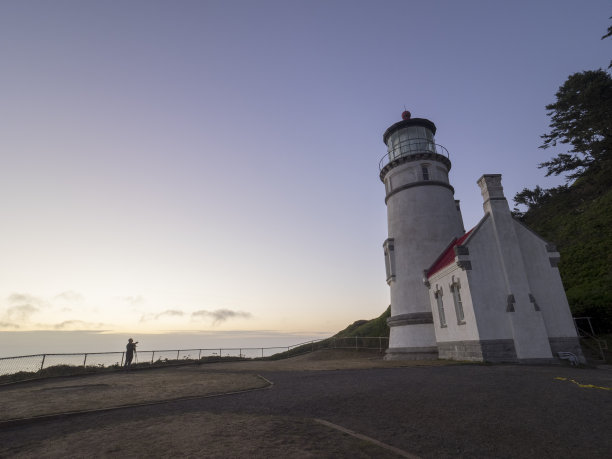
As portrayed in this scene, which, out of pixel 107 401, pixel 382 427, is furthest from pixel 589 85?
pixel 107 401

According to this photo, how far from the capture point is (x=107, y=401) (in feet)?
28.8

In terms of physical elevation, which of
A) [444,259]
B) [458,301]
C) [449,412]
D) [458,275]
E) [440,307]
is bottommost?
[449,412]

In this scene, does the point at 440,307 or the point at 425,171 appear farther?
the point at 425,171

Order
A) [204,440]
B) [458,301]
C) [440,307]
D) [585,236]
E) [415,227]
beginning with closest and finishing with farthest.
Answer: [204,440]
[458,301]
[440,307]
[415,227]
[585,236]

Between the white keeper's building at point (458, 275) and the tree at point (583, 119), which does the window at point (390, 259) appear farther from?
the tree at point (583, 119)

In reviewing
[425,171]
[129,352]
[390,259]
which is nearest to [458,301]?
[390,259]

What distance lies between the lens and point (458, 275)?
16531 mm

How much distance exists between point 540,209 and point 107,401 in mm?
46896

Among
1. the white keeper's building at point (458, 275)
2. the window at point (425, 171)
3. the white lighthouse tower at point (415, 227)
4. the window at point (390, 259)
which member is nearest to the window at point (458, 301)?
the white keeper's building at point (458, 275)

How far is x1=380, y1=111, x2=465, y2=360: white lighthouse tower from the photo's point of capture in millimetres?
20328

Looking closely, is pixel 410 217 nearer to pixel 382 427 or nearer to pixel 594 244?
pixel 594 244

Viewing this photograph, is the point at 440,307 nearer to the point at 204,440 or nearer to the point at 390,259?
the point at 390,259

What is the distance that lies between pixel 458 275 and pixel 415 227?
5867mm

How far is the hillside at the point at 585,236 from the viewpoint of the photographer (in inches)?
731
